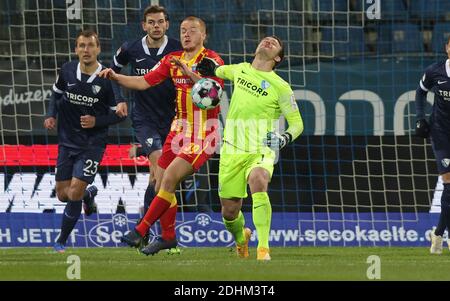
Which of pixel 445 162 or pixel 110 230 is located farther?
pixel 110 230

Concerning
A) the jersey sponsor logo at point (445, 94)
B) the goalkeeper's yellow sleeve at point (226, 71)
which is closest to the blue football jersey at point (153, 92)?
the goalkeeper's yellow sleeve at point (226, 71)

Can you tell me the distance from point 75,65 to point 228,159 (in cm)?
327

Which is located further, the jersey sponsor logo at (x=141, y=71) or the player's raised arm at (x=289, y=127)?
the jersey sponsor logo at (x=141, y=71)

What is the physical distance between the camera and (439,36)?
17172mm

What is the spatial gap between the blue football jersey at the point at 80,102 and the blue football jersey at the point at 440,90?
3610 millimetres

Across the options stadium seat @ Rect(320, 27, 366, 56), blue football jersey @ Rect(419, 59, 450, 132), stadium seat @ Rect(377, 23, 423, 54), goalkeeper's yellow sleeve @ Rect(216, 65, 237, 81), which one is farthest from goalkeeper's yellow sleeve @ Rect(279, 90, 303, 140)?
stadium seat @ Rect(377, 23, 423, 54)

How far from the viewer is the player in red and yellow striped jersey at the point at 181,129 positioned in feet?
40.7

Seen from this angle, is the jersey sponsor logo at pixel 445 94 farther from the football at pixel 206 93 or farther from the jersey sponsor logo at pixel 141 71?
the jersey sponsor logo at pixel 141 71

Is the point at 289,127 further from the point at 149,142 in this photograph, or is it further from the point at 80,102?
the point at 80,102

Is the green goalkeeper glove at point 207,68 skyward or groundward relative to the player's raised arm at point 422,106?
skyward

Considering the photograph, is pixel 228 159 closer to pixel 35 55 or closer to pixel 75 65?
pixel 75 65

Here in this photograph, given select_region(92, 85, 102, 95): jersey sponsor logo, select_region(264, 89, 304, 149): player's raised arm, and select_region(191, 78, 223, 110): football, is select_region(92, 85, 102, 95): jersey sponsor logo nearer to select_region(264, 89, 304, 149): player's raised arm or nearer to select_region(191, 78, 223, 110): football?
select_region(191, 78, 223, 110): football

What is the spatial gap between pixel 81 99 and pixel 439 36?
511 cm

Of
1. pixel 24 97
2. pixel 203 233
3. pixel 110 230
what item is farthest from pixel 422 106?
pixel 24 97
